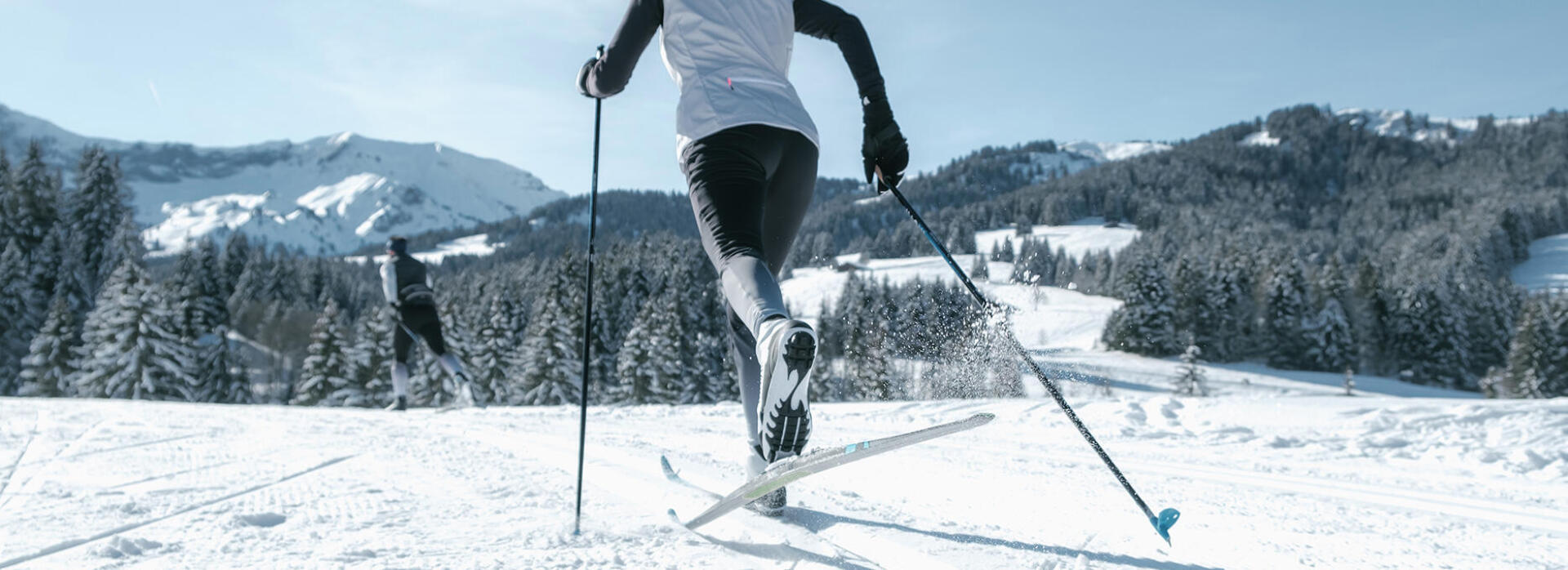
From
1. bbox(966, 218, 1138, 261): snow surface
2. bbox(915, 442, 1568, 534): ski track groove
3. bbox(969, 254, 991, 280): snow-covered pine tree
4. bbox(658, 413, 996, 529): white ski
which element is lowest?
bbox(915, 442, 1568, 534): ski track groove

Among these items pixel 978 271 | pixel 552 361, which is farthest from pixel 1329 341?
pixel 978 271

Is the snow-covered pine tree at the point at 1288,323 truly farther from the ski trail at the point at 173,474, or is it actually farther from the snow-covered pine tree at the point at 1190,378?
the ski trail at the point at 173,474

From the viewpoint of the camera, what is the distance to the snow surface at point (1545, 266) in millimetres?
106812

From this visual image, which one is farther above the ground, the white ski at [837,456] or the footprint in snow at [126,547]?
the white ski at [837,456]

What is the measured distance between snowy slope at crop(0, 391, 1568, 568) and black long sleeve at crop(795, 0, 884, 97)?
4.59 ft

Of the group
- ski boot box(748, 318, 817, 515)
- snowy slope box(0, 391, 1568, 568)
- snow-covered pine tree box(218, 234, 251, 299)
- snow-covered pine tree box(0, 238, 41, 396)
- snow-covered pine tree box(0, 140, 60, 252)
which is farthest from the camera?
snow-covered pine tree box(218, 234, 251, 299)

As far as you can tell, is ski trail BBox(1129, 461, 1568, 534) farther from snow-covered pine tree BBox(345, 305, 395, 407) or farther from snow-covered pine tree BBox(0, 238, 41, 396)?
snow-covered pine tree BBox(0, 238, 41, 396)

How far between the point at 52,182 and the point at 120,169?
2.89 m

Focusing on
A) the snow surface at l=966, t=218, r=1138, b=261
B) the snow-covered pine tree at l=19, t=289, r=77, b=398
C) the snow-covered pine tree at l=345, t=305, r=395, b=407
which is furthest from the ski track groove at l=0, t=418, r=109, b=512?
the snow surface at l=966, t=218, r=1138, b=261

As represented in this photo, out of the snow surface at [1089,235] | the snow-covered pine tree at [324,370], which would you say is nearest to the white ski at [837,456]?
the snow-covered pine tree at [324,370]

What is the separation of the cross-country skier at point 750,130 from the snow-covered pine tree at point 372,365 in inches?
1467

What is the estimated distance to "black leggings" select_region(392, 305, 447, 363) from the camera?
321 inches

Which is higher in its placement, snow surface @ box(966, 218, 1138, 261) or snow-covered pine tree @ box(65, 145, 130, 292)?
snow surface @ box(966, 218, 1138, 261)

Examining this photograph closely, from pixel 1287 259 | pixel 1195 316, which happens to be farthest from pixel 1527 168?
pixel 1195 316
